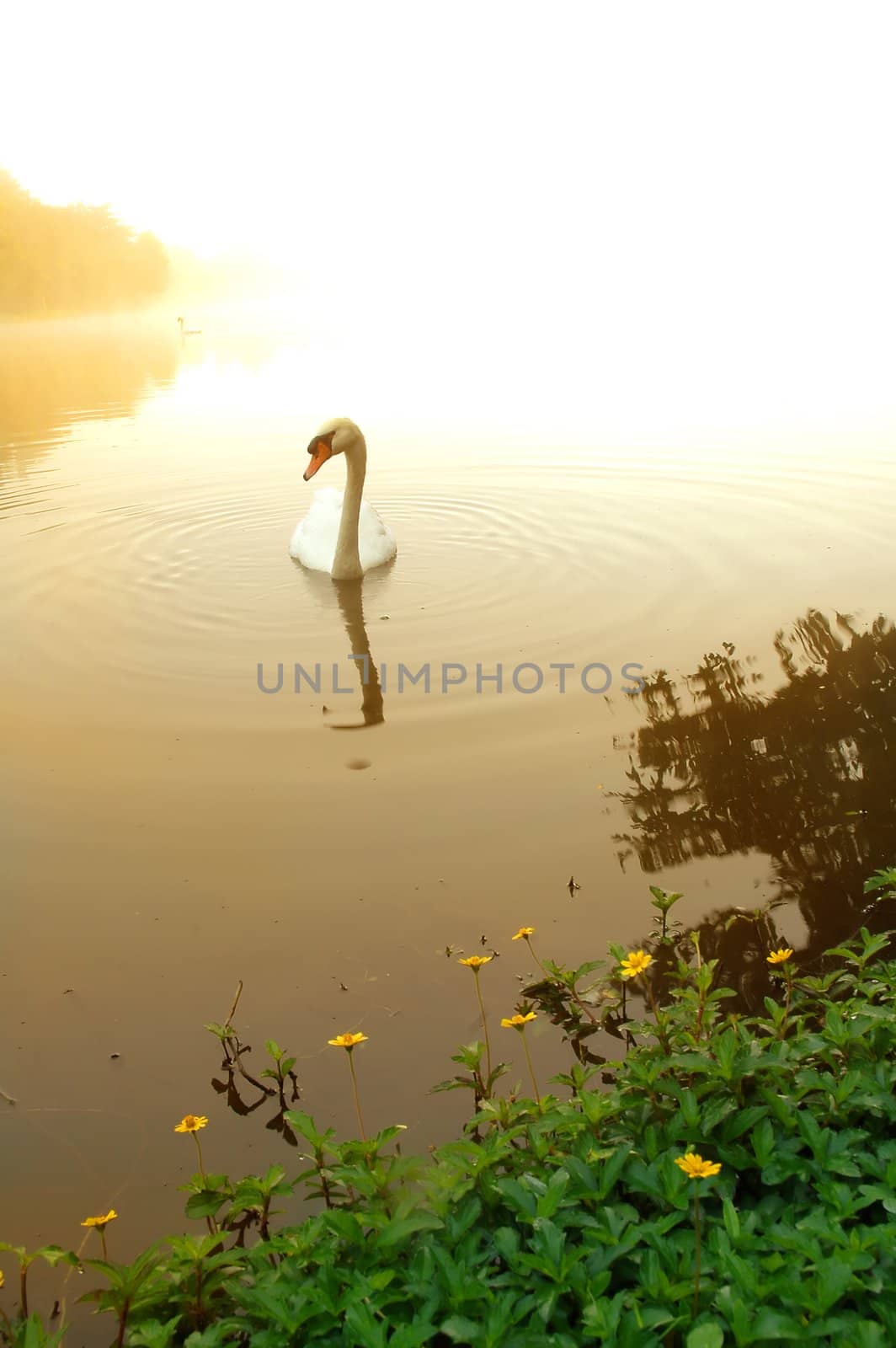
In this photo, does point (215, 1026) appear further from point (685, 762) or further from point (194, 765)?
point (685, 762)

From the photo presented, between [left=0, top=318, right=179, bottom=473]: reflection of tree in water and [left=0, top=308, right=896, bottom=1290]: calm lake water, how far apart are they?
7356mm

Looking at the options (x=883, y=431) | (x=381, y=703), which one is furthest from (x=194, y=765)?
(x=883, y=431)

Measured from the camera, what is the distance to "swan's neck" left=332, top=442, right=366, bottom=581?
952cm

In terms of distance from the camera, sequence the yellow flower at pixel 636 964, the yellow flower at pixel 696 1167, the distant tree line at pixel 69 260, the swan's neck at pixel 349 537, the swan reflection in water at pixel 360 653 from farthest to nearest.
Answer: the distant tree line at pixel 69 260, the swan's neck at pixel 349 537, the swan reflection in water at pixel 360 653, the yellow flower at pixel 636 964, the yellow flower at pixel 696 1167

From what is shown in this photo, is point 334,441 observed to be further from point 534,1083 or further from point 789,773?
point 534,1083

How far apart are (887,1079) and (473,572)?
676cm

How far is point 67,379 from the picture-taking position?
1214 inches

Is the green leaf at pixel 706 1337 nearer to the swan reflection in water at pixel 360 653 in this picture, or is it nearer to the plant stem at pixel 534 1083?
the plant stem at pixel 534 1083

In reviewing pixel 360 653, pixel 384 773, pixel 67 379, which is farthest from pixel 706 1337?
pixel 67 379

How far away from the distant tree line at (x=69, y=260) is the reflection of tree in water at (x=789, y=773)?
74355 millimetres

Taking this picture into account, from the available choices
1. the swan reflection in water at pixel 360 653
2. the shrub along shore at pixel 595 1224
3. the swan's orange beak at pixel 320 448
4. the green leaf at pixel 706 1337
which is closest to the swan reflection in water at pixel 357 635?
the swan reflection in water at pixel 360 653

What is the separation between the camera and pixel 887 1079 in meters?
3.11

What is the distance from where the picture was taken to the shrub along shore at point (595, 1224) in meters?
2.52

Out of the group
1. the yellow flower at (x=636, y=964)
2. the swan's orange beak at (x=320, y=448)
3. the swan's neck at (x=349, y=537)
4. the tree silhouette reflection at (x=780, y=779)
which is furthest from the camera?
the swan's orange beak at (x=320, y=448)
